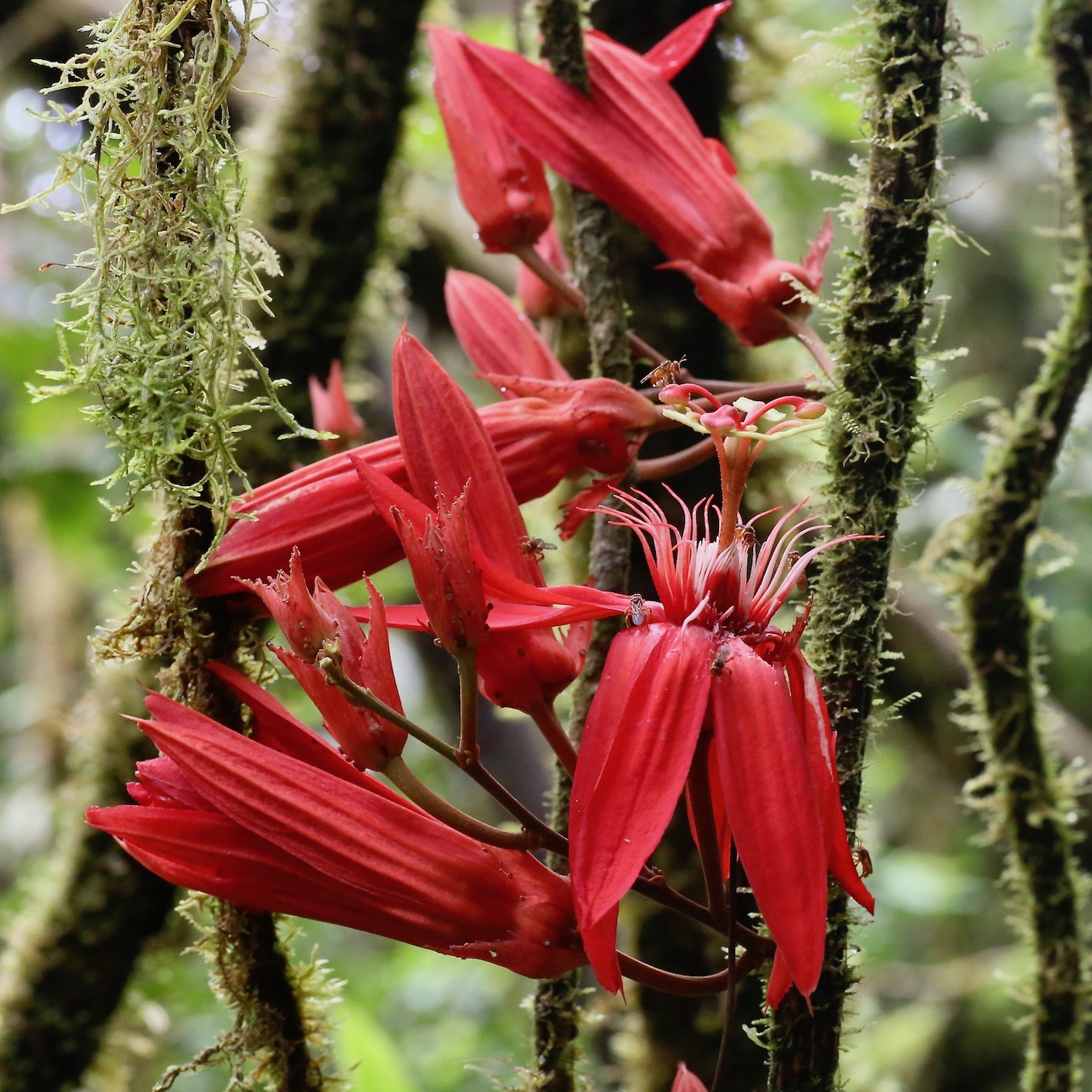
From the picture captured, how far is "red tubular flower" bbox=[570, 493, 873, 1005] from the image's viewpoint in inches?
16.1

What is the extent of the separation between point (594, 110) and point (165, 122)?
0.29 metres

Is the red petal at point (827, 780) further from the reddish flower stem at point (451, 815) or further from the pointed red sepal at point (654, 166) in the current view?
the pointed red sepal at point (654, 166)

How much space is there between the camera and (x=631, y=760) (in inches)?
16.8

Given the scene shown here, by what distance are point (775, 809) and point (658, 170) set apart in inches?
16.0

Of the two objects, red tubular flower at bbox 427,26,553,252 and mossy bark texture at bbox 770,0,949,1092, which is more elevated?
red tubular flower at bbox 427,26,553,252

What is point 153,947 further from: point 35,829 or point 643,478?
point 35,829

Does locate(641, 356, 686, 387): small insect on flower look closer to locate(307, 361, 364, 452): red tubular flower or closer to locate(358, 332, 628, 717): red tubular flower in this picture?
locate(358, 332, 628, 717): red tubular flower

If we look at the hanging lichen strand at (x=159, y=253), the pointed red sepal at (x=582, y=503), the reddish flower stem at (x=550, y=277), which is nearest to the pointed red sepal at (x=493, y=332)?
the reddish flower stem at (x=550, y=277)

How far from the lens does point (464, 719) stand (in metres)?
0.49

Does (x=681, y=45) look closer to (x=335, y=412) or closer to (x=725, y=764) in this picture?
(x=335, y=412)

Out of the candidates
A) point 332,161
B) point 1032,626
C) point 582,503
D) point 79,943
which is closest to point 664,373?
point 582,503

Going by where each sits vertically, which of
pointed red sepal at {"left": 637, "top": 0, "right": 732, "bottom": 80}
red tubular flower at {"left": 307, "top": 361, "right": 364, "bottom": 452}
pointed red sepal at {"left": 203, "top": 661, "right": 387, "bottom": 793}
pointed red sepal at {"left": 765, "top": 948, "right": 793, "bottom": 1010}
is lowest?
pointed red sepal at {"left": 765, "top": 948, "right": 793, "bottom": 1010}

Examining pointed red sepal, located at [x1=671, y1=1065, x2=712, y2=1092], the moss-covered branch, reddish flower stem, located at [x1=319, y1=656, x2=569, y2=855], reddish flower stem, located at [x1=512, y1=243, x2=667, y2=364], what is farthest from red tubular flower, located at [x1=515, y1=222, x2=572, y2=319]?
pointed red sepal, located at [x1=671, y1=1065, x2=712, y2=1092]

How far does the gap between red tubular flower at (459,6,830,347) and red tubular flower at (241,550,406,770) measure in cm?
30
